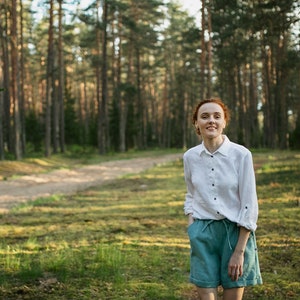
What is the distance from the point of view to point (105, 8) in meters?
33.6

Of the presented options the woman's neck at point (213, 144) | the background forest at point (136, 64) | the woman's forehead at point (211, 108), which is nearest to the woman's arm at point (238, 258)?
the woman's neck at point (213, 144)

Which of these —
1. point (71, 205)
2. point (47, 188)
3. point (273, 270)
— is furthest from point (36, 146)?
point (273, 270)

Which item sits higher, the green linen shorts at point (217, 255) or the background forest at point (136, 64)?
the background forest at point (136, 64)

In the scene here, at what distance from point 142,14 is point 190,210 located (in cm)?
4064

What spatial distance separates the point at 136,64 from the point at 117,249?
41.4 metres

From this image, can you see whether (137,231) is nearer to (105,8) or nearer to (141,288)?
(141,288)

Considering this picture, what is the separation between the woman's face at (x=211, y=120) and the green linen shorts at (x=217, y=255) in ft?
1.90

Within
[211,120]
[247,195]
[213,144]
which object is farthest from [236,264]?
[211,120]

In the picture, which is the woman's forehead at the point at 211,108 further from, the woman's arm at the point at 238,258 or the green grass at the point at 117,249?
the green grass at the point at 117,249

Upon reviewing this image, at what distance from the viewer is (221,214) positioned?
2867 mm

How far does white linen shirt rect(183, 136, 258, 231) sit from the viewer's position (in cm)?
283

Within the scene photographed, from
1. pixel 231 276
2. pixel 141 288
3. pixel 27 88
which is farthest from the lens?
pixel 27 88

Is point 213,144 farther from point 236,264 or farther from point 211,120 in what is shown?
point 236,264

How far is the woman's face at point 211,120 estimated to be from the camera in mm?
2941
